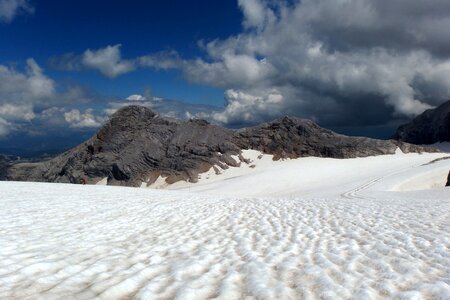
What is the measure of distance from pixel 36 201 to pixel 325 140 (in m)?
41.0

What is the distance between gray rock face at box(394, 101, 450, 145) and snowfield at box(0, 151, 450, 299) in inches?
2134

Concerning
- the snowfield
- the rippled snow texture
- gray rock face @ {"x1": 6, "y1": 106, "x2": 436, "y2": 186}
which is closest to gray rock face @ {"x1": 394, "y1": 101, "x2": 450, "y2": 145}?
gray rock face @ {"x1": 6, "y1": 106, "x2": 436, "y2": 186}

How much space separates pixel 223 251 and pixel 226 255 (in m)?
0.41

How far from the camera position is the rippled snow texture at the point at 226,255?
587cm

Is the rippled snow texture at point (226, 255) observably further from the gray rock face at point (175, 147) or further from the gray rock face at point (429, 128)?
the gray rock face at point (429, 128)

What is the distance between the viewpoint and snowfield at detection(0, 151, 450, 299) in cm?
589

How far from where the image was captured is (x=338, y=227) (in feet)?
37.6

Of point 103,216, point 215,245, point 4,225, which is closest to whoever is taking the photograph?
point 215,245

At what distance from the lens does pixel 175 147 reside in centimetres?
5097

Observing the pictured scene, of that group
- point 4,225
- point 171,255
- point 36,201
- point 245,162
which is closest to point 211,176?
point 245,162

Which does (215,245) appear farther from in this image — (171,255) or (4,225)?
(4,225)

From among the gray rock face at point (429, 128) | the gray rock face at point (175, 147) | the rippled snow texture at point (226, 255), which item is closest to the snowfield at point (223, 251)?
→ the rippled snow texture at point (226, 255)

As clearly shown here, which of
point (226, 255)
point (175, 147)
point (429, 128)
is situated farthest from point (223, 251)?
point (429, 128)

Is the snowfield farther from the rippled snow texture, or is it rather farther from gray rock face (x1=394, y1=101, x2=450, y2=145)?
gray rock face (x1=394, y1=101, x2=450, y2=145)
